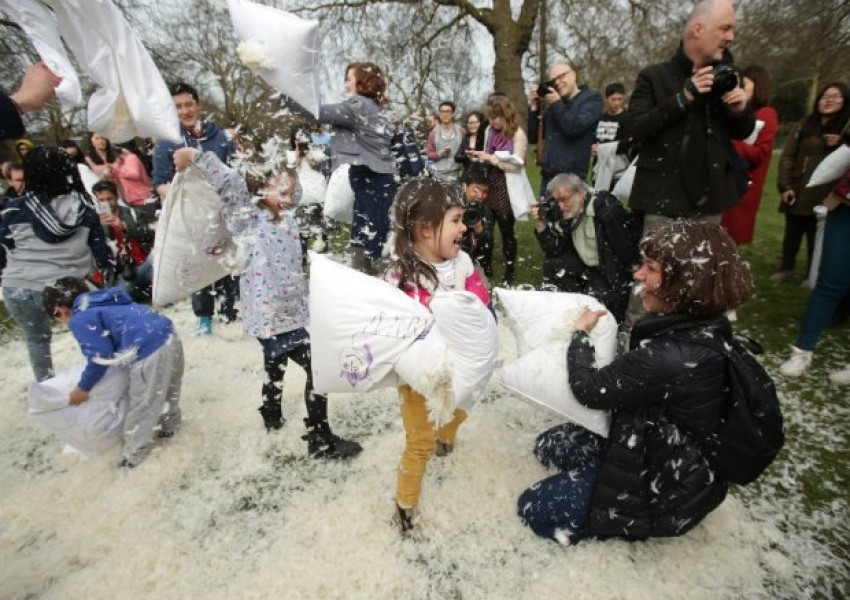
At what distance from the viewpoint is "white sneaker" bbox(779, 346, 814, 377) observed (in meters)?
3.39

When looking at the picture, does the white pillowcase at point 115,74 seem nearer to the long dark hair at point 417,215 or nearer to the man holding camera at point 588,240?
the long dark hair at point 417,215

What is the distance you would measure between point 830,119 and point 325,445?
509 centimetres

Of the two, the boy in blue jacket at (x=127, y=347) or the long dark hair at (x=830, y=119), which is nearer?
the boy in blue jacket at (x=127, y=347)

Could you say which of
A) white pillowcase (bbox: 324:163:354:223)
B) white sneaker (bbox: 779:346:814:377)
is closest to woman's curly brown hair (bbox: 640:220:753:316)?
white sneaker (bbox: 779:346:814:377)

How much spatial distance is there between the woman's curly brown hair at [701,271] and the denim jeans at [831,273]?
6.28 ft

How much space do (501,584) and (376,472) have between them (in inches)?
36.2

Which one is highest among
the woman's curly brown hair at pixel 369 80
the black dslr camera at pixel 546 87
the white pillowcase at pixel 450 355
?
the black dslr camera at pixel 546 87

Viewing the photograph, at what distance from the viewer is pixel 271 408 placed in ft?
10.2

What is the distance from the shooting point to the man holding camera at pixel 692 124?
272 centimetres

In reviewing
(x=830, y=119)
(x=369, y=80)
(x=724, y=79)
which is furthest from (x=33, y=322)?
(x=830, y=119)

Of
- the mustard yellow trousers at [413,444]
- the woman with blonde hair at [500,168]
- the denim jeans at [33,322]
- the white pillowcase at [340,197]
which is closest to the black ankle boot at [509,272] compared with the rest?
the woman with blonde hair at [500,168]

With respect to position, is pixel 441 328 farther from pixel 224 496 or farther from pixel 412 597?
pixel 224 496

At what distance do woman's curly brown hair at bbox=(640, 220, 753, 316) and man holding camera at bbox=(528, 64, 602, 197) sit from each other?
122 inches

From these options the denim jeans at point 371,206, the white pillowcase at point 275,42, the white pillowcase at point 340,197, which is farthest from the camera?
the white pillowcase at point 340,197
